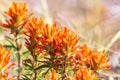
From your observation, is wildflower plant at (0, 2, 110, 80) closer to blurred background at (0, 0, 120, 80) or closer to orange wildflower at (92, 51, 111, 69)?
orange wildflower at (92, 51, 111, 69)

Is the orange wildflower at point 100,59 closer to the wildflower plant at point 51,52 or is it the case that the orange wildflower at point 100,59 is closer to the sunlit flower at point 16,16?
the wildflower plant at point 51,52

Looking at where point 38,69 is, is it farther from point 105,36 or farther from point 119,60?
point 105,36

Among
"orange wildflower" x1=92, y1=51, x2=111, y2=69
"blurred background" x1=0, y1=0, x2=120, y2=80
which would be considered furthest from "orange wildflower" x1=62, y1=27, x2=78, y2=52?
"blurred background" x1=0, y1=0, x2=120, y2=80

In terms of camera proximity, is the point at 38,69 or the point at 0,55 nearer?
the point at 0,55

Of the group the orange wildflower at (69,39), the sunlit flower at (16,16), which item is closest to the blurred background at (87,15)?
the sunlit flower at (16,16)

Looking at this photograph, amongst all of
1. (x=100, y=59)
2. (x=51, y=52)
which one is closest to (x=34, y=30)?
(x=51, y=52)

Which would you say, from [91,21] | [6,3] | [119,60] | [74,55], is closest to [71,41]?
[74,55]

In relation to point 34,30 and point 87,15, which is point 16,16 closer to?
point 34,30
